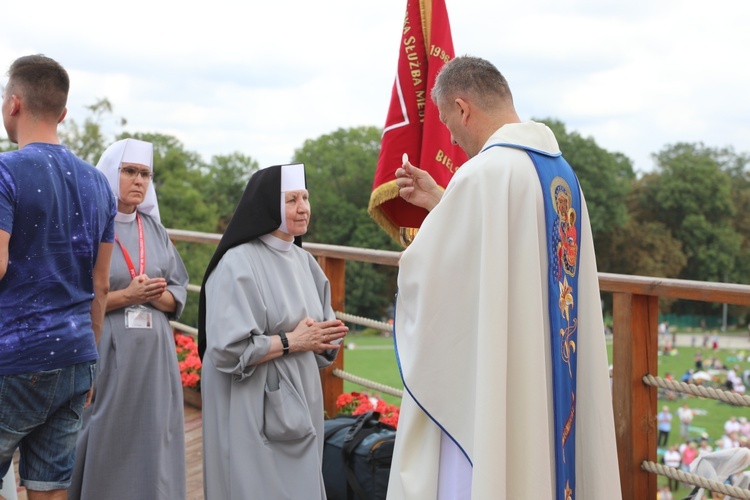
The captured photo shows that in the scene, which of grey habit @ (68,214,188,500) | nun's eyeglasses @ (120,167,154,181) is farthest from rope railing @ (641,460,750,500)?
nun's eyeglasses @ (120,167,154,181)

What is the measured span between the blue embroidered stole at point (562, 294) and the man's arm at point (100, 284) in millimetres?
1538

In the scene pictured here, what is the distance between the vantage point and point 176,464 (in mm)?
4133

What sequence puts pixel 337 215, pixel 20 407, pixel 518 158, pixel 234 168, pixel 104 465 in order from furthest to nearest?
pixel 234 168, pixel 337 215, pixel 104 465, pixel 20 407, pixel 518 158

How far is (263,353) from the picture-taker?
3510 millimetres

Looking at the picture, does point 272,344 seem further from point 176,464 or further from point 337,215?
point 337,215

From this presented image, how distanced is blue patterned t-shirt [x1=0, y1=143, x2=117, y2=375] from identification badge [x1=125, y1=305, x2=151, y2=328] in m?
0.90

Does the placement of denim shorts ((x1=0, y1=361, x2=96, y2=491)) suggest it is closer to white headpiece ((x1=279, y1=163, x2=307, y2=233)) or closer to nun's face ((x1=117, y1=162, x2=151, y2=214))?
white headpiece ((x1=279, y1=163, x2=307, y2=233))

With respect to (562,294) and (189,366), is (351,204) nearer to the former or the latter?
(189,366)

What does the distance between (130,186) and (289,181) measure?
84cm

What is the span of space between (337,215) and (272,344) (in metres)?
55.4

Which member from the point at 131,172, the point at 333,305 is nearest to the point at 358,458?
the point at 333,305

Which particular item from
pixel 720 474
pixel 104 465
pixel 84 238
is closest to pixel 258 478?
pixel 104 465

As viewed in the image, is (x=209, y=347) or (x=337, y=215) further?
(x=337, y=215)

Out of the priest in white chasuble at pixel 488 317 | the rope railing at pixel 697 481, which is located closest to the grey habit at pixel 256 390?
the priest in white chasuble at pixel 488 317
